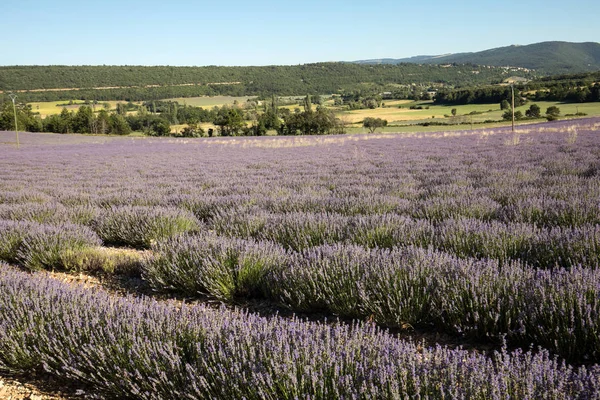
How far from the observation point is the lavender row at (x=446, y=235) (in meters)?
3.51

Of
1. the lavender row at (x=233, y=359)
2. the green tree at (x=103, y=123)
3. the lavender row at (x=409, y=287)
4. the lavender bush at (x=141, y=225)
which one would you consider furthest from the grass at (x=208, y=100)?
the lavender row at (x=233, y=359)

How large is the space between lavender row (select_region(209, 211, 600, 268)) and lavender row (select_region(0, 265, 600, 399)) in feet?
5.07

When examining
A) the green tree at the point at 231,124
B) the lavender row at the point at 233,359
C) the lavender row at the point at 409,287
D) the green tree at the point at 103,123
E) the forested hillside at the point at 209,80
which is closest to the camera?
the lavender row at the point at 233,359

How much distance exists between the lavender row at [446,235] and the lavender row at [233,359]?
60.9 inches

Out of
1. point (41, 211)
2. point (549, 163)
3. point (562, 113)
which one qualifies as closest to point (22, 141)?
point (41, 211)

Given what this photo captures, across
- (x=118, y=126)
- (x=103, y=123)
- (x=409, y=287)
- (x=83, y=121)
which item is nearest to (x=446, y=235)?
(x=409, y=287)

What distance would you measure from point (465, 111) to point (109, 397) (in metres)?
70.6

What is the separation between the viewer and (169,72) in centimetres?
12675

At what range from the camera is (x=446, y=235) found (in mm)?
4109

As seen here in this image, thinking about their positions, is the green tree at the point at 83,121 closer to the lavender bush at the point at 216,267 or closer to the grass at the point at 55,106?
the grass at the point at 55,106

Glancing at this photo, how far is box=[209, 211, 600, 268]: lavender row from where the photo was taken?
138 inches

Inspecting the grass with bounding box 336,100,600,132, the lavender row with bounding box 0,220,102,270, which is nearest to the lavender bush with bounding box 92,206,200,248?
the lavender row with bounding box 0,220,102,270

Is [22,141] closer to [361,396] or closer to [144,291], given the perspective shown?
[144,291]

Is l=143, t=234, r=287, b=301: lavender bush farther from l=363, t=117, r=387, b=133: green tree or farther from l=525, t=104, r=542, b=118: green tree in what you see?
l=525, t=104, r=542, b=118: green tree
